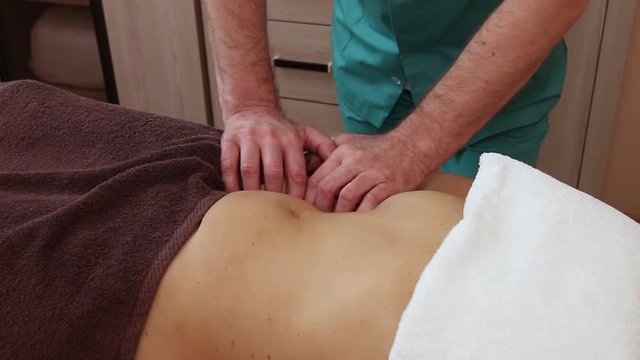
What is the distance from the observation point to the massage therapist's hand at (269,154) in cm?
105

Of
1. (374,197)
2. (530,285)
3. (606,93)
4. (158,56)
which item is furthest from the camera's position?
(158,56)

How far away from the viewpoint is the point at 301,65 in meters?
2.20

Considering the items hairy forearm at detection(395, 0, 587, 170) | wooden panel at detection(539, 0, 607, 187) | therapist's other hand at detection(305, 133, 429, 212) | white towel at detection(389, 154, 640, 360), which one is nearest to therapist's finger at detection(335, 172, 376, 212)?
therapist's other hand at detection(305, 133, 429, 212)

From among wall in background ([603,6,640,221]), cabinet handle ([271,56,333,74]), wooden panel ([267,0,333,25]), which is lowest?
wall in background ([603,6,640,221])

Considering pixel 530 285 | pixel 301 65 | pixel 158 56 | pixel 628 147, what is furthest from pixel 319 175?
pixel 158 56

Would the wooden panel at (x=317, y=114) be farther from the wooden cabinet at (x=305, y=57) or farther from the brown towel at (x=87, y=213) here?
the brown towel at (x=87, y=213)

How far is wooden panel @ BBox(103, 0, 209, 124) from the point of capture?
2.35 m

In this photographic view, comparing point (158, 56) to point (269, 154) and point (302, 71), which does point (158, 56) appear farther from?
point (269, 154)

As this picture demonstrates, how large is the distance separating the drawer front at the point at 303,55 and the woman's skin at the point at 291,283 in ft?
4.36

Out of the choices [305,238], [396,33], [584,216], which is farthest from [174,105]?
[584,216]

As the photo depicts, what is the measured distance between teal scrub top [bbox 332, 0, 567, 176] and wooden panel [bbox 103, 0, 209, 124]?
960mm

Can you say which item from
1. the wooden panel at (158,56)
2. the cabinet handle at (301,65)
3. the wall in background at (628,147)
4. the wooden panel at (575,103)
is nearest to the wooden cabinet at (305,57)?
the cabinet handle at (301,65)

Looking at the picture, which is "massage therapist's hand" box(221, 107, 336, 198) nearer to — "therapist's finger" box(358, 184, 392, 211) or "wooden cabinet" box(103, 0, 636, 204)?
"therapist's finger" box(358, 184, 392, 211)

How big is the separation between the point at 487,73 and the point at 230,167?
1.27 feet
